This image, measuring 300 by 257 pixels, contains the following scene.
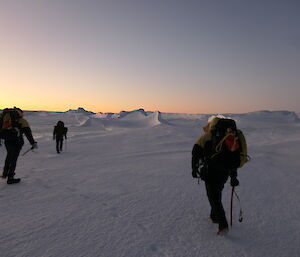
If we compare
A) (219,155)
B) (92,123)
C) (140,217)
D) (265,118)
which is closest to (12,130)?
(140,217)

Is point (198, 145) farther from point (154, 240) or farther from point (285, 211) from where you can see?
point (285, 211)

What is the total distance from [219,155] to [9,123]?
4130 mm

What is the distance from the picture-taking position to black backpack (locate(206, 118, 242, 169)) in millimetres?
2420

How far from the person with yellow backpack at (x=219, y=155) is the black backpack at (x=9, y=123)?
150 inches

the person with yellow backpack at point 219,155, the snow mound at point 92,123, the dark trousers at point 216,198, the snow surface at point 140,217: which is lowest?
the snow mound at point 92,123

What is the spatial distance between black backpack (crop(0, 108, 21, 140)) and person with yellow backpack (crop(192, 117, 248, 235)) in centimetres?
381

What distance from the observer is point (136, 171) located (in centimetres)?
594

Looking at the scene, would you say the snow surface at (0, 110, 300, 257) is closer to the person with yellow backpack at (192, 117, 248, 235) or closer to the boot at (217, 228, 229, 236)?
the boot at (217, 228, 229, 236)

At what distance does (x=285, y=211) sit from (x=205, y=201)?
1.21m

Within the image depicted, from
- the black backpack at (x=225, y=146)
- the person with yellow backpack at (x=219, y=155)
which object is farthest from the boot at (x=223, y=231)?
the black backpack at (x=225, y=146)

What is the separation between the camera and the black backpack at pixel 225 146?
7.94 feet

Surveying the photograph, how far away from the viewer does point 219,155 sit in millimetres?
2469

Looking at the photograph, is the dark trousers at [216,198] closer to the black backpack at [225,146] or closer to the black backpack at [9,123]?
the black backpack at [225,146]

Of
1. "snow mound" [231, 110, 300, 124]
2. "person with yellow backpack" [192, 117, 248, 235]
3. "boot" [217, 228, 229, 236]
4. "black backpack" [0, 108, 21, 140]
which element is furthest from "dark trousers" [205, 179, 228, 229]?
"snow mound" [231, 110, 300, 124]
